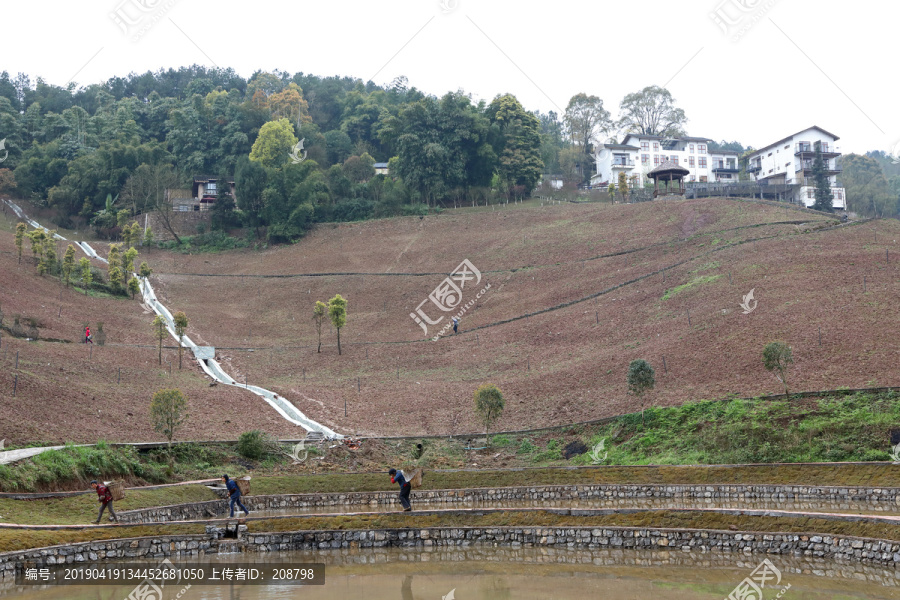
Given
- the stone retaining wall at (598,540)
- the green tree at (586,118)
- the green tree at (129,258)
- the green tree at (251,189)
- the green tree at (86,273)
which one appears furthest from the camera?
the green tree at (586,118)

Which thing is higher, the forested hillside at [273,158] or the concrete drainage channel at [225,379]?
the forested hillside at [273,158]

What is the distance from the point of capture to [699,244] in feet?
181

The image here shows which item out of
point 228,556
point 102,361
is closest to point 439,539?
point 228,556

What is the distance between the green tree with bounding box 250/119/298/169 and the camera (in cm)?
8831

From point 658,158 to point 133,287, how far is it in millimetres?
68368

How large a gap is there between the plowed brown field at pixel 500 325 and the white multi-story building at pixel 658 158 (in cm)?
2531

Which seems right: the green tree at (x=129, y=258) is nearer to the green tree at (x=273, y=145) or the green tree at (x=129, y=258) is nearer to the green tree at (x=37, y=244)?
the green tree at (x=37, y=244)

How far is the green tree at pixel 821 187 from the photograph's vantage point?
76.6 metres

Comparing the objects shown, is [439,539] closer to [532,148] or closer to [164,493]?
[164,493]

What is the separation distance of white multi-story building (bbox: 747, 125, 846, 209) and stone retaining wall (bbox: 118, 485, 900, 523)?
2669 inches

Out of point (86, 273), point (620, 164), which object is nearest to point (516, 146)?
point (620, 164)

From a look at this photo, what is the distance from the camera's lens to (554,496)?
23438 millimetres

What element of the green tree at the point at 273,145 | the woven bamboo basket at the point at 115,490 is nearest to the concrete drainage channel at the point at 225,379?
the woven bamboo basket at the point at 115,490

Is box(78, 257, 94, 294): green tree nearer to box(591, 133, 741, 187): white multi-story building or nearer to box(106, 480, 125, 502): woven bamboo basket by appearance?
box(106, 480, 125, 502): woven bamboo basket
